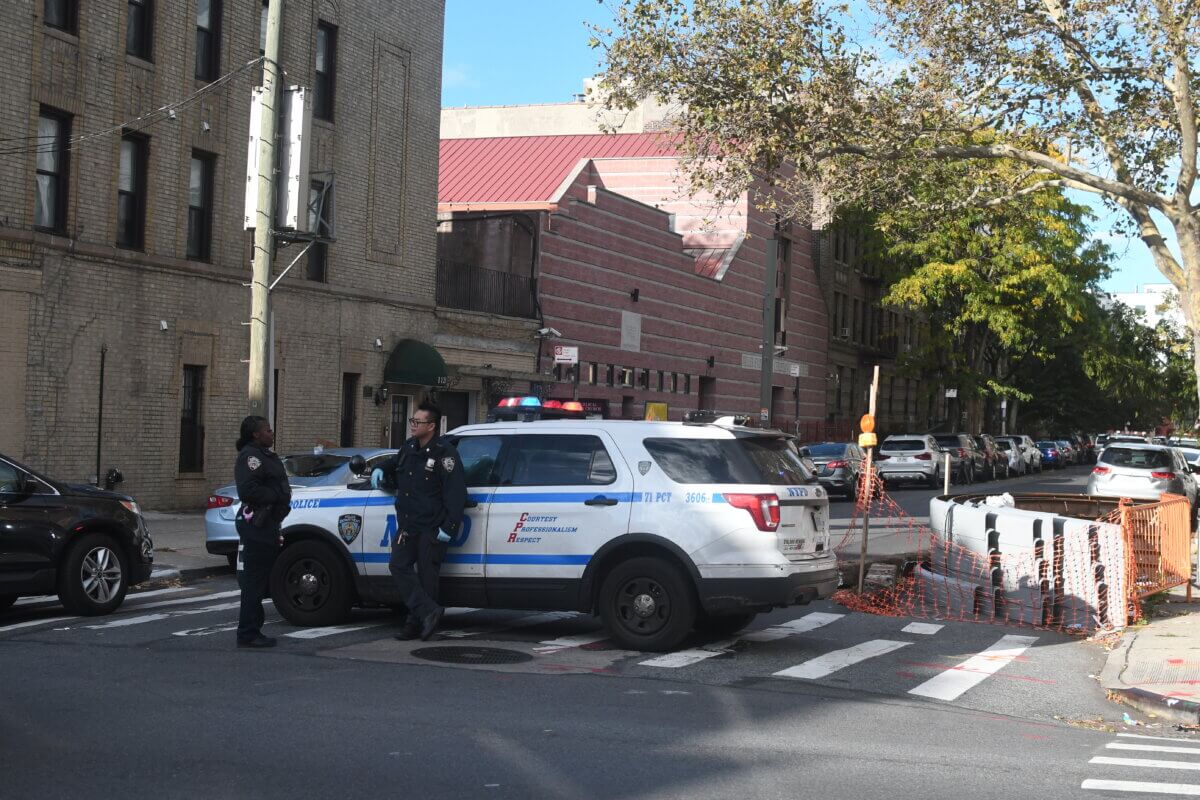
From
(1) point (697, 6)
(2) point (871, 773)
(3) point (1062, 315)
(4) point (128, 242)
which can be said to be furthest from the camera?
(3) point (1062, 315)

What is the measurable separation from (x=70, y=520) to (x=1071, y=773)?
9.09m

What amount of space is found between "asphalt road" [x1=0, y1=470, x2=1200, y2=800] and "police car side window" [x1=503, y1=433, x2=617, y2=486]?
1.34m

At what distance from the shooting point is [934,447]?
136ft

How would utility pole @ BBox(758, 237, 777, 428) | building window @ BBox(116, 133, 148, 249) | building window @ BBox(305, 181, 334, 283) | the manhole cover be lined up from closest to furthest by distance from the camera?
the manhole cover → building window @ BBox(116, 133, 148, 249) → building window @ BBox(305, 181, 334, 283) → utility pole @ BBox(758, 237, 777, 428)

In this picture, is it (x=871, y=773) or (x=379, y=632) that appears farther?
(x=379, y=632)

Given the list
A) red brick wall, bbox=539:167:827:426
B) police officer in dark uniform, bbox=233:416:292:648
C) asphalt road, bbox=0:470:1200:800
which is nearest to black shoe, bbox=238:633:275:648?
police officer in dark uniform, bbox=233:416:292:648

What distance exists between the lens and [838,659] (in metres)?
11.2

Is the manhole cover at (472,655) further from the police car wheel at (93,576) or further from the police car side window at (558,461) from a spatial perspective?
the police car wheel at (93,576)

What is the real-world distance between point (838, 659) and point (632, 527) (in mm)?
2016

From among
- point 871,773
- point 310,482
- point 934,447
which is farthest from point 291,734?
point 934,447

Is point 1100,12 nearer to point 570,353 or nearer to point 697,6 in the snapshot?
point 697,6

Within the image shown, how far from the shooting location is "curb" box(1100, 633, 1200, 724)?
9.41 m

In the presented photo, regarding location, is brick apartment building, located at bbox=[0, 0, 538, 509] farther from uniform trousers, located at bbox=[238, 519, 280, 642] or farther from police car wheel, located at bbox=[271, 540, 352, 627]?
uniform trousers, located at bbox=[238, 519, 280, 642]

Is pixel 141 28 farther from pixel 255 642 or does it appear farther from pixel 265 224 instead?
pixel 255 642
